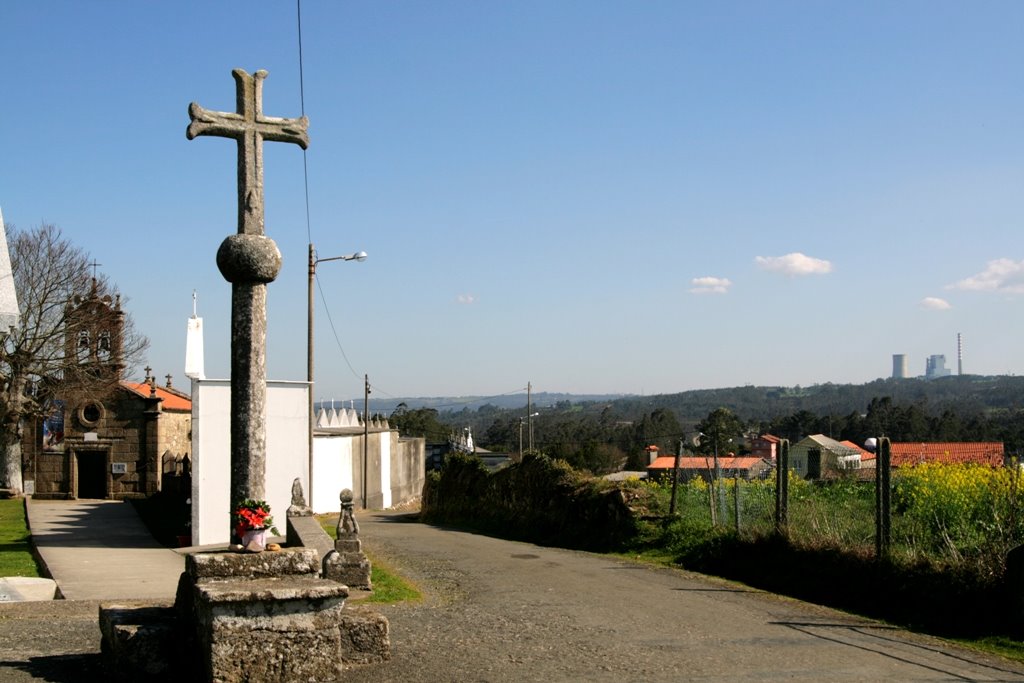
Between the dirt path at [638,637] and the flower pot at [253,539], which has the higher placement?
the flower pot at [253,539]

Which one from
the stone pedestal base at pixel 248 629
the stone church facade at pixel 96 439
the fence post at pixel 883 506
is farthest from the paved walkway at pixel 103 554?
the fence post at pixel 883 506

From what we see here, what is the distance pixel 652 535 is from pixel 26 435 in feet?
89.9

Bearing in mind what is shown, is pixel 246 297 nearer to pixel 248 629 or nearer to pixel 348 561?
pixel 248 629

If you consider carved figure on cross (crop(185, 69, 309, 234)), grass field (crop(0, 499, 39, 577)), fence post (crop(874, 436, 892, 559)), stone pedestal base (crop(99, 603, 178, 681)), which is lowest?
grass field (crop(0, 499, 39, 577))

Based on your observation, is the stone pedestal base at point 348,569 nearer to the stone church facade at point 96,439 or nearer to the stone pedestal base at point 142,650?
the stone pedestal base at point 142,650

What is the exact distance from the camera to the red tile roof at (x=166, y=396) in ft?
120

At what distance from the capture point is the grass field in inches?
642

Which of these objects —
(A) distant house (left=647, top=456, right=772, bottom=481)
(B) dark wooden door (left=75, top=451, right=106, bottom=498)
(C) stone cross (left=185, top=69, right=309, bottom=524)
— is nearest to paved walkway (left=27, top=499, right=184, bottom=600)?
(B) dark wooden door (left=75, top=451, right=106, bottom=498)

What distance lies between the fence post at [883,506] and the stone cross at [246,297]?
7394mm

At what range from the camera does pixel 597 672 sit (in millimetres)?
7762

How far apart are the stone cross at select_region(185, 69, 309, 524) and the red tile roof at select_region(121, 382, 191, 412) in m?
29.6

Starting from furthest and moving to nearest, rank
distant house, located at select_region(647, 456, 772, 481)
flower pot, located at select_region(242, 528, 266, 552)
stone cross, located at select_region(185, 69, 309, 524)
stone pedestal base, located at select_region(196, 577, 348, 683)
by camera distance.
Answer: distant house, located at select_region(647, 456, 772, 481)
stone cross, located at select_region(185, 69, 309, 524)
flower pot, located at select_region(242, 528, 266, 552)
stone pedestal base, located at select_region(196, 577, 348, 683)

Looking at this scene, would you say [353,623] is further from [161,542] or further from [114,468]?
[114,468]

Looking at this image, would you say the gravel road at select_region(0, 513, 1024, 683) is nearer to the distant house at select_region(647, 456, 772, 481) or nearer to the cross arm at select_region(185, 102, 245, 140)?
the distant house at select_region(647, 456, 772, 481)
